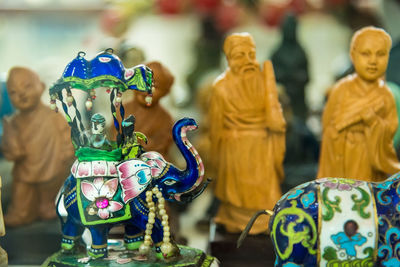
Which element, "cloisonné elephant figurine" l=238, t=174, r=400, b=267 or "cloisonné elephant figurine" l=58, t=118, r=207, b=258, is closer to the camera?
"cloisonné elephant figurine" l=238, t=174, r=400, b=267

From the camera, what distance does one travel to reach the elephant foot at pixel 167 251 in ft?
9.84

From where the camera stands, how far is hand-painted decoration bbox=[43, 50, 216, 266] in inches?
116

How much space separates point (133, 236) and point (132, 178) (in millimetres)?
314

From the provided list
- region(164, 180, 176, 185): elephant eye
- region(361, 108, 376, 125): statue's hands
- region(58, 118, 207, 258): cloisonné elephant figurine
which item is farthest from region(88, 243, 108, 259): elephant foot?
region(361, 108, 376, 125): statue's hands

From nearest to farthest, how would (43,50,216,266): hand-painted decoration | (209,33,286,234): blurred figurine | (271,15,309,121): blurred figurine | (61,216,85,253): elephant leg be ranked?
1. (43,50,216,266): hand-painted decoration
2. (61,216,85,253): elephant leg
3. (209,33,286,234): blurred figurine
4. (271,15,309,121): blurred figurine

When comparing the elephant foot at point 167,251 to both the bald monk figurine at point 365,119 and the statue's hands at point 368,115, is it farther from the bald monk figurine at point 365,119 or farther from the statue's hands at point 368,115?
the statue's hands at point 368,115

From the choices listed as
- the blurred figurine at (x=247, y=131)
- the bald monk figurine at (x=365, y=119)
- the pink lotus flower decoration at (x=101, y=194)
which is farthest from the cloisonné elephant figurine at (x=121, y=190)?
the bald monk figurine at (x=365, y=119)

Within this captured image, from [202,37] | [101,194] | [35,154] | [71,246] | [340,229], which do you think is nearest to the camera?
[340,229]

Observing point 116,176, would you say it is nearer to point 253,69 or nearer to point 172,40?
point 253,69

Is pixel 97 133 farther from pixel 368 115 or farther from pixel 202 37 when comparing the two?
pixel 202 37

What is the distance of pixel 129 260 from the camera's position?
3014 mm

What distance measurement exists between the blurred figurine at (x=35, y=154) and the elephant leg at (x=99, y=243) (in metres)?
0.93

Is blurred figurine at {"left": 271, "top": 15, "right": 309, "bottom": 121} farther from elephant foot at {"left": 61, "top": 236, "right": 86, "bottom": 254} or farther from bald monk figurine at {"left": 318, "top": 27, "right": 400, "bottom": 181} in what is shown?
elephant foot at {"left": 61, "top": 236, "right": 86, "bottom": 254}

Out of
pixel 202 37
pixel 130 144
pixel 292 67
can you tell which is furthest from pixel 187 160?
pixel 202 37
